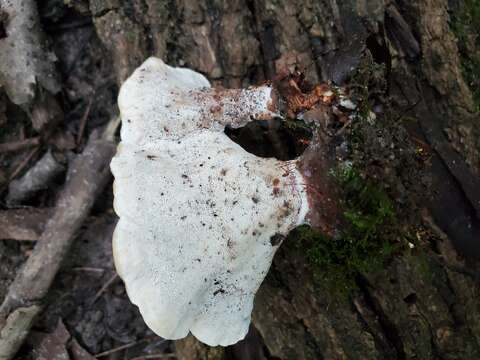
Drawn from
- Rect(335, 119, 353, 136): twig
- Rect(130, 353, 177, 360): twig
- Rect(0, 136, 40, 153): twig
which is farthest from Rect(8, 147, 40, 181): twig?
Rect(335, 119, 353, 136): twig

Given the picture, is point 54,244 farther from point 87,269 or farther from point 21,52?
point 21,52

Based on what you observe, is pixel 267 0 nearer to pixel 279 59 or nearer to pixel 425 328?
pixel 279 59

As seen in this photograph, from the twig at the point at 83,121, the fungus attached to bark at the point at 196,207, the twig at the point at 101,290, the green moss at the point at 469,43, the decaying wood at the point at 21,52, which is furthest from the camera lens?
the twig at the point at 83,121

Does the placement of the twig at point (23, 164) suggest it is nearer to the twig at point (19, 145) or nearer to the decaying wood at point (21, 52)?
the twig at point (19, 145)

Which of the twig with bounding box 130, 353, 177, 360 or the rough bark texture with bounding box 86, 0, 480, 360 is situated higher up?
the rough bark texture with bounding box 86, 0, 480, 360

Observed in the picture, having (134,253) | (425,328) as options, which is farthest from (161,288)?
(425,328)

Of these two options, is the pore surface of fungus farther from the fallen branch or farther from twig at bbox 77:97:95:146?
twig at bbox 77:97:95:146

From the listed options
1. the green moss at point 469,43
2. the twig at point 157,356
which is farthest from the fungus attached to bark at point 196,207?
Answer: the green moss at point 469,43
